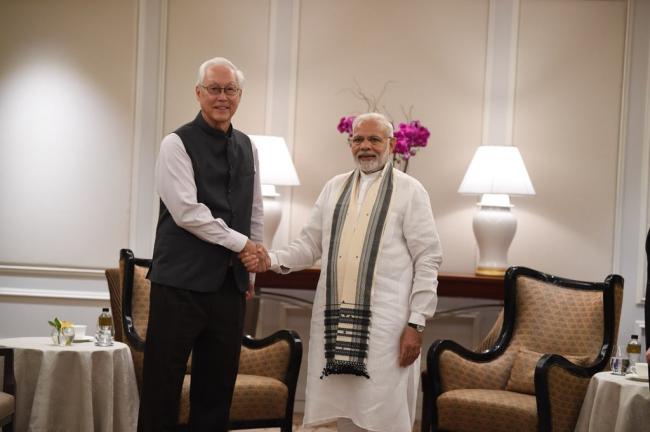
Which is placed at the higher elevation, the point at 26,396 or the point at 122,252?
the point at 122,252

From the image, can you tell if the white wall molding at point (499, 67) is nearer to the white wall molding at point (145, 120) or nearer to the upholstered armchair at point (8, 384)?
the white wall molding at point (145, 120)

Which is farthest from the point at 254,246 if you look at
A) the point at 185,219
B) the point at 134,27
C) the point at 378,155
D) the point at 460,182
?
the point at 134,27

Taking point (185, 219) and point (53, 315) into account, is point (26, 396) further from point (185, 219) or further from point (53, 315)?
point (53, 315)

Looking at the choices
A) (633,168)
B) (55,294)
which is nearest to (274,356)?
(55,294)

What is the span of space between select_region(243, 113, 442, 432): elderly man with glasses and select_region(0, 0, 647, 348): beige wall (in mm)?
2181

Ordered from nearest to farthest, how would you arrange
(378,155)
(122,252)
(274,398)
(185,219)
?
1. (185,219)
2. (378,155)
3. (274,398)
4. (122,252)

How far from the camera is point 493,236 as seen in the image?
5.05 m

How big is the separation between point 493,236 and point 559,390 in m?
1.23

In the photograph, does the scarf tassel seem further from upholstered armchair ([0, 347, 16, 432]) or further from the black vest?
upholstered armchair ([0, 347, 16, 432])

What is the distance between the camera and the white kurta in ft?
10.4

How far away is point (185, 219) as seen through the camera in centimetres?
287

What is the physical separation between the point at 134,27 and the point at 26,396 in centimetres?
264

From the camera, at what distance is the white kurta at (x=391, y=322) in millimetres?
3170

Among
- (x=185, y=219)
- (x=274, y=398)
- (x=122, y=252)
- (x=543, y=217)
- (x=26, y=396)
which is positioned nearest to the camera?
(x=185, y=219)
